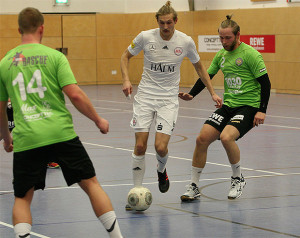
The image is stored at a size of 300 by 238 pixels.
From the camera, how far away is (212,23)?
81.1 feet

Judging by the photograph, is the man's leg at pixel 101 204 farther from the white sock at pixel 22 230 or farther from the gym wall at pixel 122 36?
the gym wall at pixel 122 36

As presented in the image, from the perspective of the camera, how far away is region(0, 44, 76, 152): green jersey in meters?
4.78

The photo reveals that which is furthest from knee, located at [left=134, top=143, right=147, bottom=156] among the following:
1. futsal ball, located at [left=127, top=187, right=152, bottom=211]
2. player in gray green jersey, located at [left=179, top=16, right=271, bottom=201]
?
player in gray green jersey, located at [left=179, top=16, right=271, bottom=201]

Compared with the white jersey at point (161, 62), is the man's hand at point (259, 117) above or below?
below

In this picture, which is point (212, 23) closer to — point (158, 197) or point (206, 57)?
point (206, 57)

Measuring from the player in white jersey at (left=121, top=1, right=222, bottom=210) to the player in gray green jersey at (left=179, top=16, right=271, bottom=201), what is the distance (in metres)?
0.41

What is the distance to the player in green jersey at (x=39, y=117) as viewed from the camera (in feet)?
15.7

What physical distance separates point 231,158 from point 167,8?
174 cm

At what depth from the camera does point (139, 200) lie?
671 centimetres

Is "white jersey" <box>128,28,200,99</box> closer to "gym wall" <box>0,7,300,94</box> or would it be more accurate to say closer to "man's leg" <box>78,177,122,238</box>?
"man's leg" <box>78,177,122,238</box>

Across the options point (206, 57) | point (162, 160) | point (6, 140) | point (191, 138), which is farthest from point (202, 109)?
point (6, 140)

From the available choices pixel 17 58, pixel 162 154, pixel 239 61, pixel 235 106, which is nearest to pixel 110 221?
pixel 17 58

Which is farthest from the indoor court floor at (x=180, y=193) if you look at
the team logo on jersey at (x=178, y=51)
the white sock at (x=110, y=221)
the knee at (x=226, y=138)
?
the team logo on jersey at (x=178, y=51)

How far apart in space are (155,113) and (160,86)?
0.29m
